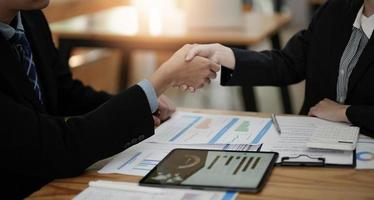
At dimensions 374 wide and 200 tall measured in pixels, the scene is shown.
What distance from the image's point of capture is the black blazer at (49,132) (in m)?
1.05

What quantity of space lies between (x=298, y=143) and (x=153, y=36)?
150 centimetres

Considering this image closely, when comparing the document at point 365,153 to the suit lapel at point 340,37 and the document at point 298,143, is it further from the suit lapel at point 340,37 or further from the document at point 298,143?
the suit lapel at point 340,37

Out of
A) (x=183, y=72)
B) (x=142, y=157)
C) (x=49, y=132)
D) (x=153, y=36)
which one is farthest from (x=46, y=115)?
(x=153, y=36)

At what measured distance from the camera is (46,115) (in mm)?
1168

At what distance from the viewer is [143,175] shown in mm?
1055

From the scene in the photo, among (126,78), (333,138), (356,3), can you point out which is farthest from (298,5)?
(333,138)

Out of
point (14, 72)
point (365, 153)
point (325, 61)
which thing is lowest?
point (365, 153)

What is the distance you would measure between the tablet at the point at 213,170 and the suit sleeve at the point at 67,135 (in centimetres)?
11

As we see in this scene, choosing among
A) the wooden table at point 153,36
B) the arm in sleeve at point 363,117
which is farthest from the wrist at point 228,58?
the wooden table at point 153,36

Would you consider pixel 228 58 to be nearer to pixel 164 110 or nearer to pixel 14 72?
pixel 164 110

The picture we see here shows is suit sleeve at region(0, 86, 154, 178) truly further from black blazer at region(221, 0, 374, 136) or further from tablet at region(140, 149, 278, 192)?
black blazer at region(221, 0, 374, 136)

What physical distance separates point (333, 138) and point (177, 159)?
0.36m

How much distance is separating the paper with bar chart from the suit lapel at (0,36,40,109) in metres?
0.31

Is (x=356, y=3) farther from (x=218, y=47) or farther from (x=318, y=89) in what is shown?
(x=218, y=47)
